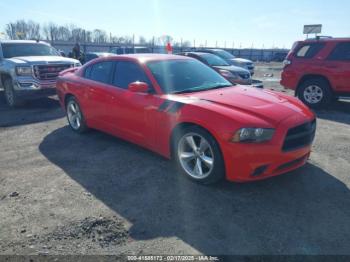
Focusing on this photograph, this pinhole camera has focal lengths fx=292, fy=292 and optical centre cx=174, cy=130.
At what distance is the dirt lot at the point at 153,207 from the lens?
272cm

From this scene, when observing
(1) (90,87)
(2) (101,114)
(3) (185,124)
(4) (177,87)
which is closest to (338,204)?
(3) (185,124)

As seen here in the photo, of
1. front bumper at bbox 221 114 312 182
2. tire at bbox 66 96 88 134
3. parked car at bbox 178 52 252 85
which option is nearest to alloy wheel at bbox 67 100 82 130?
tire at bbox 66 96 88 134

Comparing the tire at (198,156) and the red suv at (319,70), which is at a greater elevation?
the red suv at (319,70)

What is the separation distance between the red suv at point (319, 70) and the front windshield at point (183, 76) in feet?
15.2

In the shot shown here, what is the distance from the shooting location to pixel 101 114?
5191 mm

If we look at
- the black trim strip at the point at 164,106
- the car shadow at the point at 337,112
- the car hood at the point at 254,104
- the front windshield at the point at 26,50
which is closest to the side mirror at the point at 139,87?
the black trim strip at the point at 164,106

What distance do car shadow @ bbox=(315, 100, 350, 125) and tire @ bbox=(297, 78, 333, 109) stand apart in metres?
0.26

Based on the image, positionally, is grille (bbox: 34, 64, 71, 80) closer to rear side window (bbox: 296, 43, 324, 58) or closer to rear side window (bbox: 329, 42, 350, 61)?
rear side window (bbox: 296, 43, 324, 58)

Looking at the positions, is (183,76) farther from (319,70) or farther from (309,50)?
(309,50)

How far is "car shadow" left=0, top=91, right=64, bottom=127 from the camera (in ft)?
23.6

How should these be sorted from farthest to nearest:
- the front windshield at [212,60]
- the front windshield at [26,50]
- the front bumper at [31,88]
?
the front windshield at [212,60], the front windshield at [26,50], the front bumper at [31,88]

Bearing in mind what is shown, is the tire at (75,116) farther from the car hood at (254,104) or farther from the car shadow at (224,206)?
the car hood at (254,104)

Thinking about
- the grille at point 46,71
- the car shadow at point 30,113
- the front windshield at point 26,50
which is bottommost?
the car shadow at point 30,113

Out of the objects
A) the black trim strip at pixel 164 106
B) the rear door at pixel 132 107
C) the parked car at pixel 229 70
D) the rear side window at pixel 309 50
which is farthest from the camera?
the parked car at pixel 229 70
